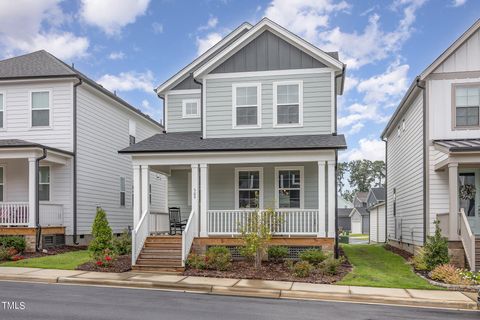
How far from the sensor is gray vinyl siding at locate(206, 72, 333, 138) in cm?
1648

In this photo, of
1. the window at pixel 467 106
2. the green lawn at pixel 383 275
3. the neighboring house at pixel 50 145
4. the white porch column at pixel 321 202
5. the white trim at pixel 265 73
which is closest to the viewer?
the green lawn at pixel 383 275

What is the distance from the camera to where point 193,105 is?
1936 cm

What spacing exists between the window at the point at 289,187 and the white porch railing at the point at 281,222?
102cm

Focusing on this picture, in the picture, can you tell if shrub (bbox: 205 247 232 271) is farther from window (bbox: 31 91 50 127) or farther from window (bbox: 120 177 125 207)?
window (bbox: 120 177 125 207)

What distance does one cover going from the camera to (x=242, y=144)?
15.4 m

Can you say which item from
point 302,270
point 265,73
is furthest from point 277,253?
point 265,73

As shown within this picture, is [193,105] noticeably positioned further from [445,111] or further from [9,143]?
[445,111]

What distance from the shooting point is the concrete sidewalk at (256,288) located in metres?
10.2

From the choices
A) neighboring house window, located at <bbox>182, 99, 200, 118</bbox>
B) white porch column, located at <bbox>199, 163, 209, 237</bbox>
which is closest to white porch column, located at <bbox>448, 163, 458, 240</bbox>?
white porch column, located at <bbox>199, 163, 209, 237</bbox>

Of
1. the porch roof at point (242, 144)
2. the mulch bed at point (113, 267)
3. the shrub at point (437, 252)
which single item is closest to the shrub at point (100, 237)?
the mulch bed at point (113, 267)

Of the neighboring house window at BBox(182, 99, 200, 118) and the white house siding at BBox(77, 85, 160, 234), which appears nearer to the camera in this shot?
the neighboring house window at BBox(182, 99, 200, 118)

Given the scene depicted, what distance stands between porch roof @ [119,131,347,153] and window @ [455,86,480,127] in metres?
3.77

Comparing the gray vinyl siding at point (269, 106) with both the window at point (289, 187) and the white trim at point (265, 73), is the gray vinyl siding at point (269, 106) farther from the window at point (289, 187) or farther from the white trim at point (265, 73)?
the window at point (289, 187)

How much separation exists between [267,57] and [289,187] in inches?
187
